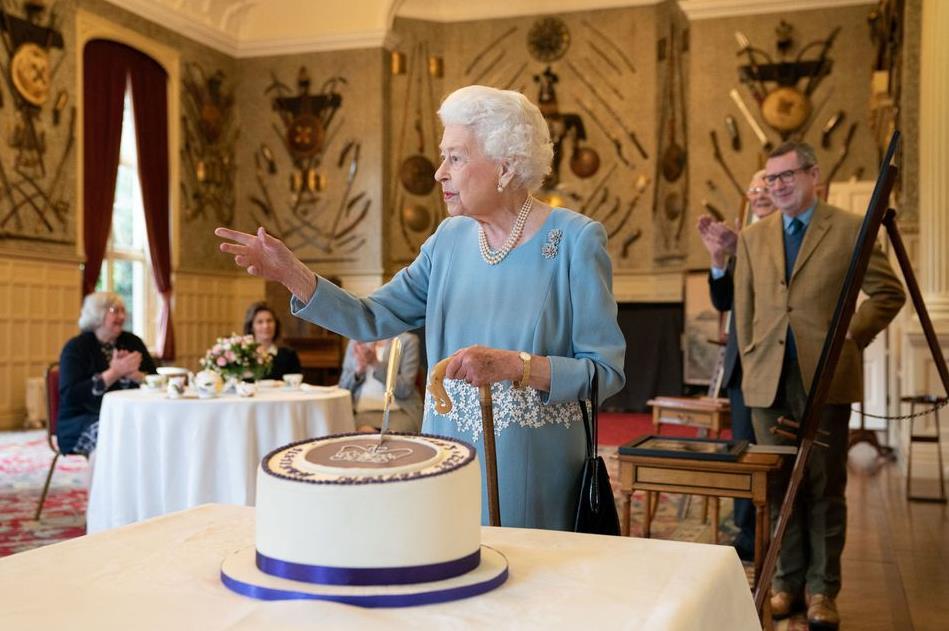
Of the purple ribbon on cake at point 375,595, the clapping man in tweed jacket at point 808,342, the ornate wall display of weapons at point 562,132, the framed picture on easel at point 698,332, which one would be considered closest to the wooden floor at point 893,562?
the clapping man in tweed jacket at point 808,342

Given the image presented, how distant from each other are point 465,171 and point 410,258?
12.7m

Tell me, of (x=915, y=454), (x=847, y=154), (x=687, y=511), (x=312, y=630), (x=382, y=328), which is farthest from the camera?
(x=847, y=154)

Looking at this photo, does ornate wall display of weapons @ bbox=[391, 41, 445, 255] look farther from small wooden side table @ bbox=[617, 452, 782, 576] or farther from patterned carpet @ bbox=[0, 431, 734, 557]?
small wooden side table @ bbox=[617, 452, 782, 576]

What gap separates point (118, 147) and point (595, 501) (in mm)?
11539

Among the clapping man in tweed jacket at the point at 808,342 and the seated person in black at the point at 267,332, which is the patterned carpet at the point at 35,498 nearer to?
the seated person in black at the point at 267,332

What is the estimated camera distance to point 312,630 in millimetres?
950

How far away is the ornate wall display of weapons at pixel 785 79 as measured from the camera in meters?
12.0

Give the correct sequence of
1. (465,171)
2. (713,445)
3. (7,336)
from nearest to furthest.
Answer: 1. (465,171)
2. (713,445)
3. (7,336)

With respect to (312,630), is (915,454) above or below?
below

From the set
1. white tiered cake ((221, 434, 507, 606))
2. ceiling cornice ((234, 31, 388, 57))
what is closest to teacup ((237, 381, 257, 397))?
white tiered cake ((221, 434, 507, 606))

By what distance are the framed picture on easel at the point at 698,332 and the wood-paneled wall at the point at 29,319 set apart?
300 inches

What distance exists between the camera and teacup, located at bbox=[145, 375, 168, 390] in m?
4.92

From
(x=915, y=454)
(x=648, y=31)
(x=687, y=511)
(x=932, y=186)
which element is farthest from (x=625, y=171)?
(x=687, y=511)

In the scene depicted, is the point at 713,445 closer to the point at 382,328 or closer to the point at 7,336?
the point at 382,328
